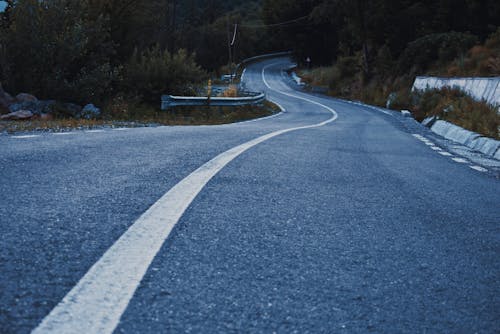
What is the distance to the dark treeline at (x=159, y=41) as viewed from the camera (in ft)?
52.5

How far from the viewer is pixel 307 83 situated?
5809cm

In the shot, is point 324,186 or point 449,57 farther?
point 449,57

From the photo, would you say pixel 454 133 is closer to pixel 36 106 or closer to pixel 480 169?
pixel 480 169

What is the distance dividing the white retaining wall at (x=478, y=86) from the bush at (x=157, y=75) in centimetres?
1024

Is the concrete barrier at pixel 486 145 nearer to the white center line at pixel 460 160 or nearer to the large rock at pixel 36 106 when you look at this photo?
the white center line at pixel 460 160

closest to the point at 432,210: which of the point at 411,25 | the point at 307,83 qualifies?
the point at 411,25

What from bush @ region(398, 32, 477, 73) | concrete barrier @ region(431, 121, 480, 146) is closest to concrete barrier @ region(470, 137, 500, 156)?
concrete barrier @ region(431, 121, 480, 146)

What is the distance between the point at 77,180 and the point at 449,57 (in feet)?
107

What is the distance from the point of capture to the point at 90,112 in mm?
15867

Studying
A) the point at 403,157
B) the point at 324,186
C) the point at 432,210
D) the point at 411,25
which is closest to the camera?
the point at 432,210

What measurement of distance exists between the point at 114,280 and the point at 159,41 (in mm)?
44418

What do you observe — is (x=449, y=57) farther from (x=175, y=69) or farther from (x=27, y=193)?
(x=27, y=193)

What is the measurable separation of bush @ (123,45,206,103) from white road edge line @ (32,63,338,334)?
16849mm

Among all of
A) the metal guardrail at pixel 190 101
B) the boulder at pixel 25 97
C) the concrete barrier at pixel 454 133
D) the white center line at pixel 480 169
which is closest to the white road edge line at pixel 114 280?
the white center line at pixel 480 169
